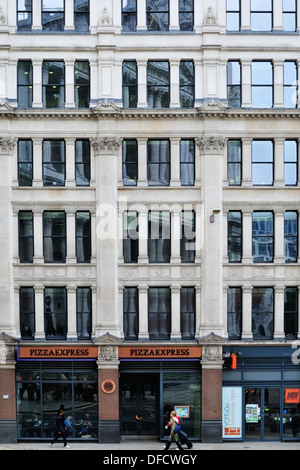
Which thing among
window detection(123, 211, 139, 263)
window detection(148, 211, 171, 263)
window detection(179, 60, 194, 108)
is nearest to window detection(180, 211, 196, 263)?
window detection(148, 211, 171, 263)

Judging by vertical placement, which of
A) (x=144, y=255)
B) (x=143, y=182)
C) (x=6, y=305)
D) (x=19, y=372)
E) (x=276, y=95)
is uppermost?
(x=276, y=95)

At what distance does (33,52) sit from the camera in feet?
111

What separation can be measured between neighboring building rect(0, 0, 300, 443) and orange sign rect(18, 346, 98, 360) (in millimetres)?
63

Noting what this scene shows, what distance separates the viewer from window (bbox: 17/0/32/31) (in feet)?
111

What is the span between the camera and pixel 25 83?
34000 mm

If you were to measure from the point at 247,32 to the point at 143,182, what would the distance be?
8226 millimetres

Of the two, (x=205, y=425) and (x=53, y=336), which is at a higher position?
(x=53, y=336)

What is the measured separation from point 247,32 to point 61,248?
42.3 ft

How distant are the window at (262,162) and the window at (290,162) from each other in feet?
2.13

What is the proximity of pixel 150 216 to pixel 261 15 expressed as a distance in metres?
10.5

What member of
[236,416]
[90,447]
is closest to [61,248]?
[90,447]

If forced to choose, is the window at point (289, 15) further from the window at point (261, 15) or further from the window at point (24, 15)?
the window at point (24, 15)

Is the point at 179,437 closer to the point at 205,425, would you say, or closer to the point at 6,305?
the point at 205,425

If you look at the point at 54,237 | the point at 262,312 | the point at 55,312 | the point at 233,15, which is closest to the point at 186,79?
the point at 233,15
